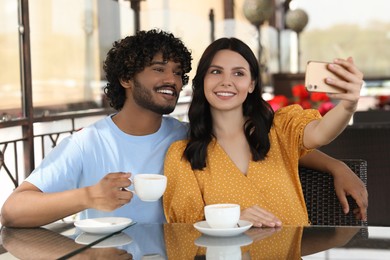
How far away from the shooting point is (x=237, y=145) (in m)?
1.98

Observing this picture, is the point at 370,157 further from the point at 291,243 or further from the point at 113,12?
the point at 113,12

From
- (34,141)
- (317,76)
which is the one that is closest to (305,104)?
(34,141)

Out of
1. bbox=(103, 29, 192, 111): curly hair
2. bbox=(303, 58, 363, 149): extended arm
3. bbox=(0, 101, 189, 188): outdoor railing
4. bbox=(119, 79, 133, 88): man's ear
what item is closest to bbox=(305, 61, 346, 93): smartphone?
bbox=(303, 58, 363, 149): extended arm

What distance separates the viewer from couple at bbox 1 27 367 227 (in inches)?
73.4

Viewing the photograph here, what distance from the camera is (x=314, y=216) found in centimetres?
204

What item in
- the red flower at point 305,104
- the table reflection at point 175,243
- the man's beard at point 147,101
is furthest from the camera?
the red flower at point 305,104

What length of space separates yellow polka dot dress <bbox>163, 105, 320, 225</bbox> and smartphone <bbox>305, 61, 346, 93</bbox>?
423 mm

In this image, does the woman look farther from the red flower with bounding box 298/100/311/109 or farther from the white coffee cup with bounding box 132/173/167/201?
the red flower with bounding box 298/100/311/109

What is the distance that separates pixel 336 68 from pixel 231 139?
21.9 inches

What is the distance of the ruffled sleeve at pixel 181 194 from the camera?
6.05 ft

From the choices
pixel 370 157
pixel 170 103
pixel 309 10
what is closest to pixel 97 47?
pixel 370 157

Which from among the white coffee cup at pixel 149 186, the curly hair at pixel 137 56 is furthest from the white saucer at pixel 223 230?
the curly hair at pixel 137 56

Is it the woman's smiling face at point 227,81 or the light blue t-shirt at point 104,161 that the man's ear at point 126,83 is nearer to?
the light blue t-shirt at point 104,161

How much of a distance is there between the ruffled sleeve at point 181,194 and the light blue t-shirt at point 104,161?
0.05 m
